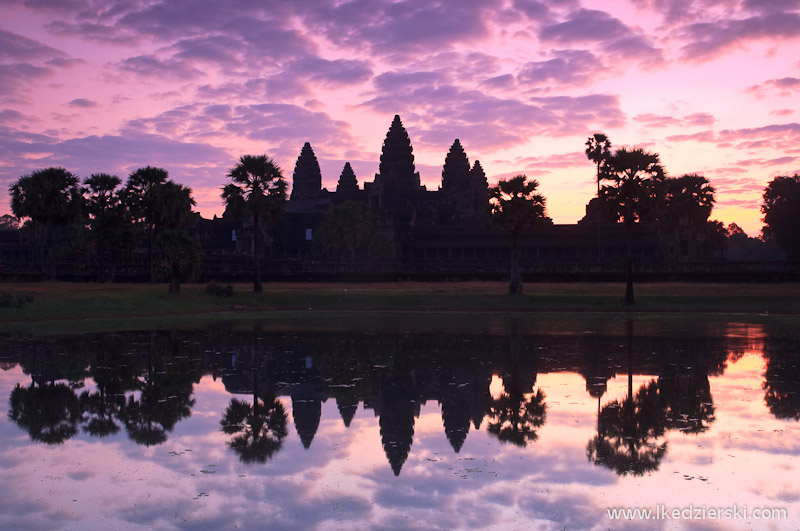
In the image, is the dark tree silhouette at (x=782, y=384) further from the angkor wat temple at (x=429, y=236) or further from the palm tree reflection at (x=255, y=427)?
the angkor wat temple at (x=429, y=236)

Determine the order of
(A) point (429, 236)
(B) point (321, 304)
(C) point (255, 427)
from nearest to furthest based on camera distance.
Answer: (C) point (255, 427) < (B) point (321, 304) < (A) point (429, 236)

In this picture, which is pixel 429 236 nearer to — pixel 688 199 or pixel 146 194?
pixel 688 199

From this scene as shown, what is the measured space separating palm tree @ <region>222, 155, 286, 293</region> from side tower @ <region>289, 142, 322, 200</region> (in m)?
105

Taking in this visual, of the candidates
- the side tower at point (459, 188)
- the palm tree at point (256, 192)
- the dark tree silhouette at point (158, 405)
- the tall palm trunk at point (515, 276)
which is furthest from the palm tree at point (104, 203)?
the side tower at point (459, 188)

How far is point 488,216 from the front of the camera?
52.7m

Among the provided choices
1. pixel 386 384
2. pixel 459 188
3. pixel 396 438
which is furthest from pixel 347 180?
pixel 396 438

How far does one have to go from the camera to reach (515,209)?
5153 cm

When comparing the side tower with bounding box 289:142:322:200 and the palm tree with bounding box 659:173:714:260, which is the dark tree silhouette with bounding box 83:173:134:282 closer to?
the palm tree with bounding box 659:173:714:260

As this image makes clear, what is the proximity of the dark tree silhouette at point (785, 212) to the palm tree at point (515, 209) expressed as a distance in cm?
5857

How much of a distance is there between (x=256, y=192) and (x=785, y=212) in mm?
73804

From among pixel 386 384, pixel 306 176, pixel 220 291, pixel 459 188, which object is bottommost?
pixel 386 384

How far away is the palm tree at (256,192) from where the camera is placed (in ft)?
172

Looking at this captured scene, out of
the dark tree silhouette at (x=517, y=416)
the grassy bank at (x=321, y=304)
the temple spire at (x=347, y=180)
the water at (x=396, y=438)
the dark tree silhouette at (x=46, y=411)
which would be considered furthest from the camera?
the temple spire at (x=347, y=180)

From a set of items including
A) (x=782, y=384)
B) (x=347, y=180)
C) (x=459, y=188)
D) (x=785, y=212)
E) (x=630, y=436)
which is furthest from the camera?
(x=347, y=180)
